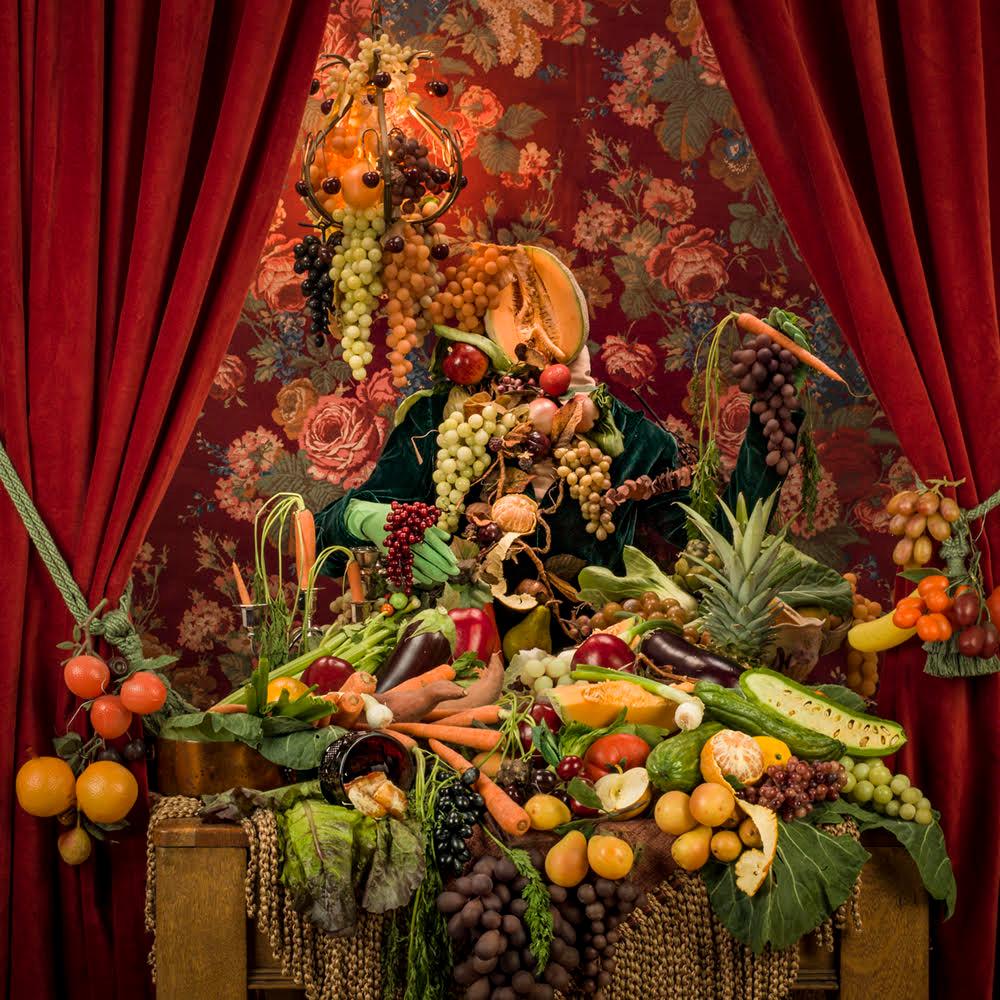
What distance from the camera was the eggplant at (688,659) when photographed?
2.39 metres

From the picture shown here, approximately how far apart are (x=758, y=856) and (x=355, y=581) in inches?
51.5

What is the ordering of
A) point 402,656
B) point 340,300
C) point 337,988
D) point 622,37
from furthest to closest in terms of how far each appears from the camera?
point 622,37 → point 340,300 → point 402,656 → point 337,988

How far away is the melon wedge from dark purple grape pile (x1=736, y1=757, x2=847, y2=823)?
258 millimetres

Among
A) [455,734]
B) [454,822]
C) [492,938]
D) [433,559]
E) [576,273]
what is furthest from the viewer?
[576,273]

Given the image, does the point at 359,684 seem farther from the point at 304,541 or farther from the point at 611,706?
the point at 304,541

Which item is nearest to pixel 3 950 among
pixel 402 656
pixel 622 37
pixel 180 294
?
→ pixel 402 656

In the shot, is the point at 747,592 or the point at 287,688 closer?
the point at 287,688

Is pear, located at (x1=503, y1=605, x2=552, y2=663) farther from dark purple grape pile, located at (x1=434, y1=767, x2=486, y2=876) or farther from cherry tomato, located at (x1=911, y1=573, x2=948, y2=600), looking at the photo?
cherry tomato, located at (x1=911, y1=573, x2=948, y2=600)

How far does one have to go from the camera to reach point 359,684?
2.33 meters

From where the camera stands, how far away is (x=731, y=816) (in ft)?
6.56

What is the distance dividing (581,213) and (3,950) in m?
2.56

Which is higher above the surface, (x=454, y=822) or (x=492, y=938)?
(x=454, y=822)

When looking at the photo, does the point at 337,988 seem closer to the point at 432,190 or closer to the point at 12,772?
the point at 12,772

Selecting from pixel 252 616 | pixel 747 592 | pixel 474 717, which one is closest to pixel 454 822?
pixel 474 717
